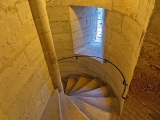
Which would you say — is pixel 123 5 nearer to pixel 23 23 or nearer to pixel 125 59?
pixel 125 59

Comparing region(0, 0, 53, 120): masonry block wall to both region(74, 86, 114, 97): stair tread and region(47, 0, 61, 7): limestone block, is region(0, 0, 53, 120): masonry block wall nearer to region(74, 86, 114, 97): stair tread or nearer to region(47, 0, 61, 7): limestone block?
region(47, 0, 61, 7): limestone block

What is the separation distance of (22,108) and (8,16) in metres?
0.94

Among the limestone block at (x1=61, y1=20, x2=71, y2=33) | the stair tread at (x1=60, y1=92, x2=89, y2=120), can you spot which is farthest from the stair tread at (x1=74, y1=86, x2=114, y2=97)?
the limestone block at (x1=61, y1=20, x2=71, y2=33)

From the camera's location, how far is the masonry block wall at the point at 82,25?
2.90m

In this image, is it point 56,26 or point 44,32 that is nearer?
point 44,32

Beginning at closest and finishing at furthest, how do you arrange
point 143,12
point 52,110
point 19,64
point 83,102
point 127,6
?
point 19,64
point 143,12
point 127,6
point 52,110
point 83,102

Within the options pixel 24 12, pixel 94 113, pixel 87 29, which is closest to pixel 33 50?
pixel 24 12

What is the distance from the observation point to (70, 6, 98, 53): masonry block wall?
2.90 m

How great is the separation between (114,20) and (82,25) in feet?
3.27

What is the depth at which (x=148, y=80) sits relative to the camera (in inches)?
38.3

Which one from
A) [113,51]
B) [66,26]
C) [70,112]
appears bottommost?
[70,112]

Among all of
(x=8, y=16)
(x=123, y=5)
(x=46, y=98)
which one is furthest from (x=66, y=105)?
(x=123, y=5)

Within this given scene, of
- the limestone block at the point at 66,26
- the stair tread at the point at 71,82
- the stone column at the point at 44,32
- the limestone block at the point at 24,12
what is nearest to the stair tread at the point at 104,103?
the stair tread at the point at 71,82

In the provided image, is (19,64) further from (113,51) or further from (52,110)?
(113,51)
